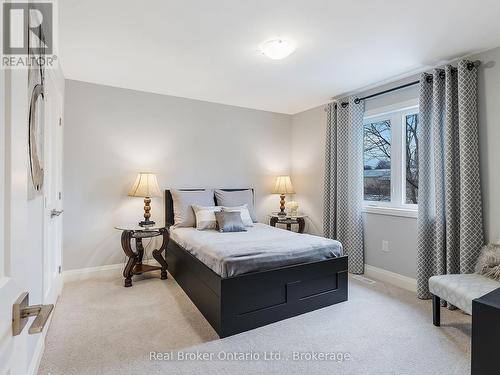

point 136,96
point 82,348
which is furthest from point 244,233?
point 136,96

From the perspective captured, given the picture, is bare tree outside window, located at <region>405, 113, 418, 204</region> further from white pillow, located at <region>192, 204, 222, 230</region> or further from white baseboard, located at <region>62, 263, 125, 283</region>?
white baseboard, located at <region>62, 263, 125, 283</region>

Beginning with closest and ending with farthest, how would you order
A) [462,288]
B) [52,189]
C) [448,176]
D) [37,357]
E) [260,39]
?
1. [37,357]
2. [462,288]
3. [260,39]
4. [52,189]
5. [448,176]

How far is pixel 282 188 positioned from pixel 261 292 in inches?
93.6

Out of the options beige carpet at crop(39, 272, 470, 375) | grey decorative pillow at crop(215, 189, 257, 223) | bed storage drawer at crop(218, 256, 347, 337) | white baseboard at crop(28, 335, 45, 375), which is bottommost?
beige carpet at crop(39, 272, 470, 375)

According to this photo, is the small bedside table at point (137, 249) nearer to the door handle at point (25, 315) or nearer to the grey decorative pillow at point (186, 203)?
the grey decorative pillow at point (186, 203)

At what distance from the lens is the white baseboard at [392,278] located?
3121mm

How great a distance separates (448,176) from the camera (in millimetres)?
2670

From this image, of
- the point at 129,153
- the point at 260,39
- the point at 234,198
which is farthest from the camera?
the point at 234,198

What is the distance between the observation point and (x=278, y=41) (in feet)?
7.75

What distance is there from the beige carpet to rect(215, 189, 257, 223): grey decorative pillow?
145cm

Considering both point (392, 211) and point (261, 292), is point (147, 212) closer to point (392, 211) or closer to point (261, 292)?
point (261, 292)

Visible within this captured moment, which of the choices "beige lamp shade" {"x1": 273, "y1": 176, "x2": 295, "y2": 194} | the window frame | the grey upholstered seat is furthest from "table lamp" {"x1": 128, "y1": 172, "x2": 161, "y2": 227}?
the grey upholstered seat

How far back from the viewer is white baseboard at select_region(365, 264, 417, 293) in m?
3.12

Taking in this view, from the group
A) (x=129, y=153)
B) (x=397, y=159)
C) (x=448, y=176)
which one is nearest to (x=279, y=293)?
(x=448, y=176)
